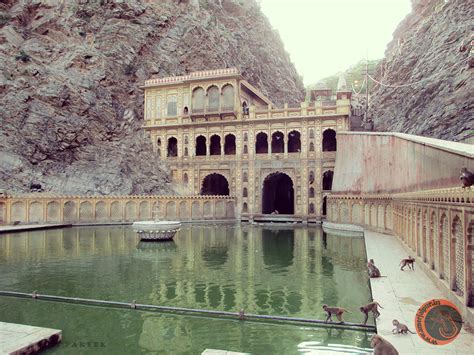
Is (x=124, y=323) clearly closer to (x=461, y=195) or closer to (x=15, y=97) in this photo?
(x=461, y=195)

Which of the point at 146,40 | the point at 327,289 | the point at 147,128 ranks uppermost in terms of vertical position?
the point at 146,40

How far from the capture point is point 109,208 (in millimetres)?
35312

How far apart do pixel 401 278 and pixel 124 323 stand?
27.2 ft

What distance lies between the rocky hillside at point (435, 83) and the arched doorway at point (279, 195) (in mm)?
13006

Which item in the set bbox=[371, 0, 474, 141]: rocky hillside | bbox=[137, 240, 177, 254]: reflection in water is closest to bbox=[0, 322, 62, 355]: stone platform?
bbox=[137, 240, 177, 254]: reflection in water

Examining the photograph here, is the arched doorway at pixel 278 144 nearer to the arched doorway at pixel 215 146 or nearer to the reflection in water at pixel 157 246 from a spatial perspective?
the arched doorway at pixel 215 146

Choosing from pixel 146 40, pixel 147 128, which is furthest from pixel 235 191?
pixel 146 40

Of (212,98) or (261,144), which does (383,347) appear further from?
(261,144)

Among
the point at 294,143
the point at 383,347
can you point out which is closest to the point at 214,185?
the point at 294,143

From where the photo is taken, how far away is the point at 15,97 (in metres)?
36.8

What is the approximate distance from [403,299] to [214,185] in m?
36.9

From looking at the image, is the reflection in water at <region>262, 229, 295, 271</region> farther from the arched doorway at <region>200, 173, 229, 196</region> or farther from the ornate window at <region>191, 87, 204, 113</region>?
the ornate window at <region>191, 87, 204, 113</region>

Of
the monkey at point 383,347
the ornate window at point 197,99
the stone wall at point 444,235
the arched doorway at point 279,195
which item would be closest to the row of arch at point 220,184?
the arched doorway at point 279,195

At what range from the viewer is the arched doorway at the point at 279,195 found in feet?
145
